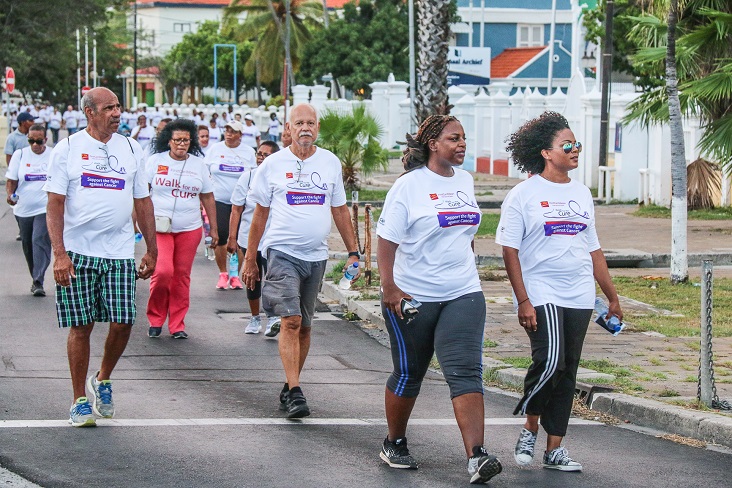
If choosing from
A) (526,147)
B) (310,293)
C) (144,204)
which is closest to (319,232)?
(310,293)

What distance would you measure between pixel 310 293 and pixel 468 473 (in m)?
2.38

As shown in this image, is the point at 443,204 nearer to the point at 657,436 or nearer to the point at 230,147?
the point at 657,436

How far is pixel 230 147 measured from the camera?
14.9 meters

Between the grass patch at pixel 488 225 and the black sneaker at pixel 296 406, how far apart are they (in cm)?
1102

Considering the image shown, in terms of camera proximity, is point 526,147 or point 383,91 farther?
point 383,91

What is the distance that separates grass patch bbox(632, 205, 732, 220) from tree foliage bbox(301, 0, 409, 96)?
1377 inches

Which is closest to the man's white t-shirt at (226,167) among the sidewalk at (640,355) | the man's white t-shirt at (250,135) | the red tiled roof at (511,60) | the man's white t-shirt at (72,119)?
the sidewalk at (640,355)

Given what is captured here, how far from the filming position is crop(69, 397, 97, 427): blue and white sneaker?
753 cm

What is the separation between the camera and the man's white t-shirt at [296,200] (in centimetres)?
852

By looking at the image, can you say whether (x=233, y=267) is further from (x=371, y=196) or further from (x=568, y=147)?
(x=371, y=196)

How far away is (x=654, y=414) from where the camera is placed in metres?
8.09

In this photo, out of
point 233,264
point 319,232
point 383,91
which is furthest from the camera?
point 383,91

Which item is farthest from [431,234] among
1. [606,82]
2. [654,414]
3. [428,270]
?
[606,82]

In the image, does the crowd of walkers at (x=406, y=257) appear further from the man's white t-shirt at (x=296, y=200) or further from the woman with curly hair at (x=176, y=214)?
the woman with curly hair at (x=176, y=214)
